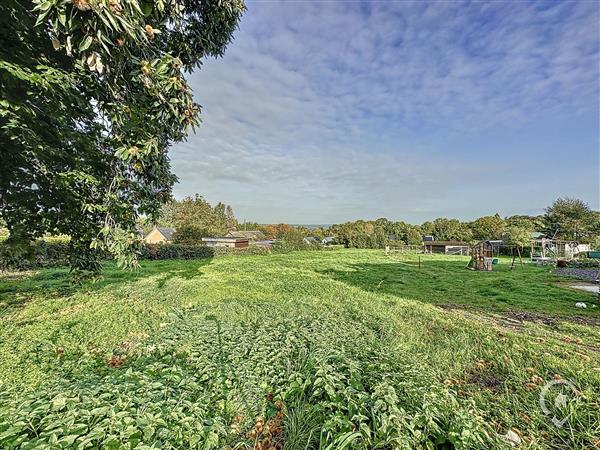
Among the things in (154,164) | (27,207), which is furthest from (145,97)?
(27,207)

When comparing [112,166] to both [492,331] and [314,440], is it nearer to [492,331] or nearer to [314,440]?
[314,440]

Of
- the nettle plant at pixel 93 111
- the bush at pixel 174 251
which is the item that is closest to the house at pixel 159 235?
the bush at pixel 174 251

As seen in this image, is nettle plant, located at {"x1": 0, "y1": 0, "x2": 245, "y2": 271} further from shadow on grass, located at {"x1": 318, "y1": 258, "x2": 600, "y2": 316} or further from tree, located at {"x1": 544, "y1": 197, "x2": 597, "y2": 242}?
tree, located at {"x1": 544, "y1": 197, "x2": 597, "y2": 242}

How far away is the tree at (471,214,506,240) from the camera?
45.0 metres

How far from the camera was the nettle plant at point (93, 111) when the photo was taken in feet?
7.16

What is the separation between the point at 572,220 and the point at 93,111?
44.5m

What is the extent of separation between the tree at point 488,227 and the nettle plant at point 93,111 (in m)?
52.0

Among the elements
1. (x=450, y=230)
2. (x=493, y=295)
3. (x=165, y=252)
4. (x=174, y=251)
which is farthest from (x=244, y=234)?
(x=493, y=295)

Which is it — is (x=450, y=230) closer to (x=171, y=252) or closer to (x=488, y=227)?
(x=488, y=227)

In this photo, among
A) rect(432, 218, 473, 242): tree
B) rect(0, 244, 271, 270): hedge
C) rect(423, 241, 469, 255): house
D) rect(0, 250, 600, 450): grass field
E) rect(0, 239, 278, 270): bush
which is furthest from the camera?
rect(432, 218, 473, 242): tree

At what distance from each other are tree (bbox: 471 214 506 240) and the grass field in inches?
1790

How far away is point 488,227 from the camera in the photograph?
155 feet

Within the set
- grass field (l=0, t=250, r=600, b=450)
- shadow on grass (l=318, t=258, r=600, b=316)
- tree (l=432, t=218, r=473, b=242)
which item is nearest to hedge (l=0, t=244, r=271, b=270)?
grass field (l=0, t=250, r=600, b=450)

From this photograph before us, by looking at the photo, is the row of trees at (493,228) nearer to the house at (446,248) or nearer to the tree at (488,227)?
the tree at (488,227)
